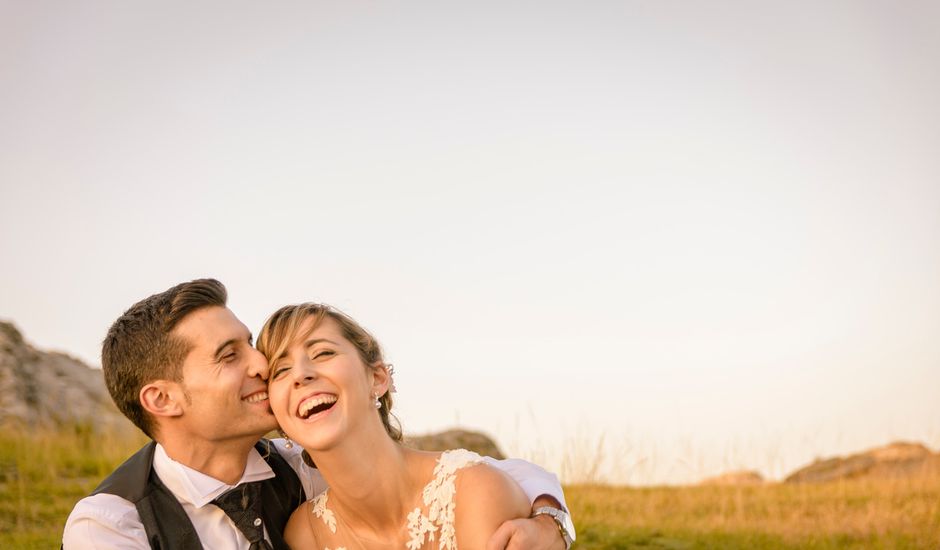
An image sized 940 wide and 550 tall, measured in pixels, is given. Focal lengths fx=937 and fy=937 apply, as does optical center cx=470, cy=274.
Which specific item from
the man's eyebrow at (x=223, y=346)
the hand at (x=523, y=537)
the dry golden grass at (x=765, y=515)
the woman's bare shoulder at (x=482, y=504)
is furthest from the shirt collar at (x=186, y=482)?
the dry golden grass at (x=765, y=515)

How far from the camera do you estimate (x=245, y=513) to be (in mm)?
4266

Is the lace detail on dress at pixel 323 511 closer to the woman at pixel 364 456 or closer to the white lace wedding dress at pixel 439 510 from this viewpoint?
the woman at pixel 364 456

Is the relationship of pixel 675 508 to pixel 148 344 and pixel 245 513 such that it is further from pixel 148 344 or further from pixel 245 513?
pixel 148 344

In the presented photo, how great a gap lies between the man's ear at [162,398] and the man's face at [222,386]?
0.04 meters

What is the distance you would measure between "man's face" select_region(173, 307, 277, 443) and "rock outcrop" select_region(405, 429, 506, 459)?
7263mm

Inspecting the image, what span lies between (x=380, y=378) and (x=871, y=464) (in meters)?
11.7

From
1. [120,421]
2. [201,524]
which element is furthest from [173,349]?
[120,421]

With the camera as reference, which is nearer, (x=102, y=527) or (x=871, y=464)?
(x=102, y=527)

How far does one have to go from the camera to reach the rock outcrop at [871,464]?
13414mm

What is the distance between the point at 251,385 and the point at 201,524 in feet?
2.13

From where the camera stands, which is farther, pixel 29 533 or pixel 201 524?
pixel 29 533

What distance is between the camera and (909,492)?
394 inches

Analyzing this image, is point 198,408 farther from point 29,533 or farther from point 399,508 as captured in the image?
point 29,533

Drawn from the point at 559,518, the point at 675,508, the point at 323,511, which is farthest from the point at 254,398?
the point at 675,508
